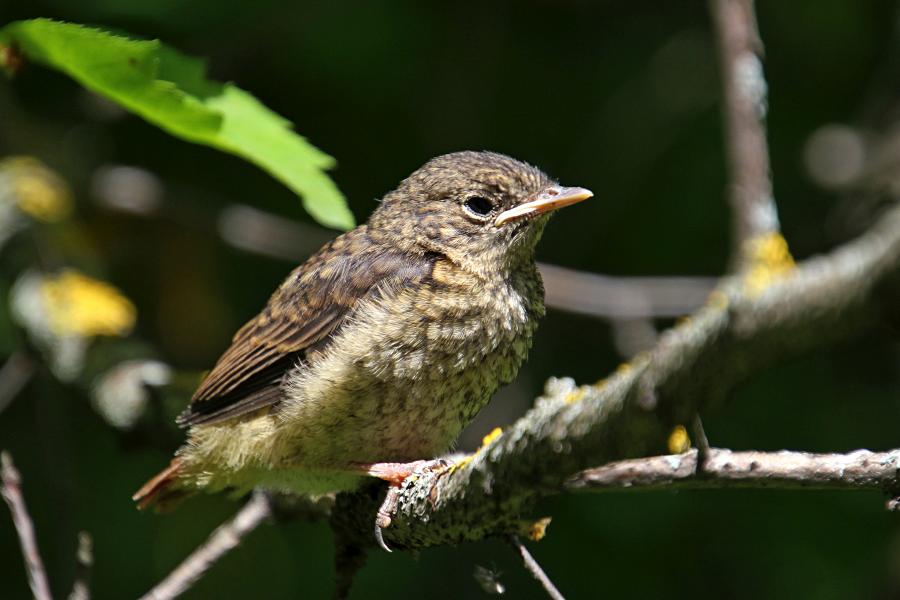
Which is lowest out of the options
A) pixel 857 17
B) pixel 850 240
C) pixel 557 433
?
pixel 557 433

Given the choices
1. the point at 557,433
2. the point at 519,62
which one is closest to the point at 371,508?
the point at 557,433

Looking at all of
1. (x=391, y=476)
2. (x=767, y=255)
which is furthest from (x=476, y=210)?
(x=391, y=476)

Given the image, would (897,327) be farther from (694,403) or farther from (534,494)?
(534,494)

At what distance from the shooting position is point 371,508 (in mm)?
3100

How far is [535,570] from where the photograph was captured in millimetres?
2588

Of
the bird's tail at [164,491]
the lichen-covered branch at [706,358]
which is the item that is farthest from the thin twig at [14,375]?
the lichen-covered branch at [706,358]

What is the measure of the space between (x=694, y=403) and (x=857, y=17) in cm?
420

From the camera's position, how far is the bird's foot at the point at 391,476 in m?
2.88

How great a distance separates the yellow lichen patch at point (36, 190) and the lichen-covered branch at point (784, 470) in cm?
306

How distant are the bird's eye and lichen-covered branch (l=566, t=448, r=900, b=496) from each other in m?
1.41

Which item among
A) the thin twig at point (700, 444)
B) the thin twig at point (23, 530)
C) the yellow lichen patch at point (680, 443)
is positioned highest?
the yellow lichen patch at point (680, 443)

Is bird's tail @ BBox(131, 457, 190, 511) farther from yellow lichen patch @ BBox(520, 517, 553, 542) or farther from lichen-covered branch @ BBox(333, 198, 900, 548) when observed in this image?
lichen-covered branch @ BBox(333, 198, 900, 548)

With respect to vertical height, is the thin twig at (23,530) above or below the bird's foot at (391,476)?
below

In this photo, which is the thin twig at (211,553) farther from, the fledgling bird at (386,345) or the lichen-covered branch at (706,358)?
the lichen-covered branch at (706,358)
